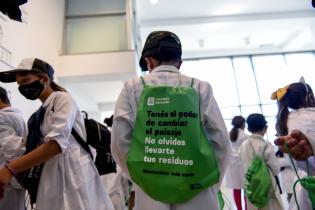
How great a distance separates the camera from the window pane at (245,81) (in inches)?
295

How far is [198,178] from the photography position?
82 cm

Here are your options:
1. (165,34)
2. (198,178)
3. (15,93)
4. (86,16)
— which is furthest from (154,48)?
(86,16)

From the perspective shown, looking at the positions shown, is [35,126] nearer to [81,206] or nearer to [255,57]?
[81,206]

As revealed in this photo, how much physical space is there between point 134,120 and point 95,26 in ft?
12.7

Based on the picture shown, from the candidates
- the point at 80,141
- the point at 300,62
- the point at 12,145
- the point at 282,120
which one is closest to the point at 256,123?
the point at 282,120

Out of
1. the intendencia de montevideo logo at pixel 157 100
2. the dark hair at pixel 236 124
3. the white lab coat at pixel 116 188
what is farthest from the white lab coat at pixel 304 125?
the dark hair at pixel 236 124

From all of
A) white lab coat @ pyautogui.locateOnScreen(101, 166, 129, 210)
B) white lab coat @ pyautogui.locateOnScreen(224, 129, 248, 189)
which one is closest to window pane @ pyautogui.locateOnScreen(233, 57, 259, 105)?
white lab coat @ pyautogui.locateOnScreen(224, 129, 248, 189)

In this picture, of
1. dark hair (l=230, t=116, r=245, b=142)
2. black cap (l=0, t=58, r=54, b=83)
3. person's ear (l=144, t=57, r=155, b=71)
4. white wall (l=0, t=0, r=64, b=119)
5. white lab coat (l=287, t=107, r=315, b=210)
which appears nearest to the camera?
white lab coat (l=287, t=107, r=315, b=210)

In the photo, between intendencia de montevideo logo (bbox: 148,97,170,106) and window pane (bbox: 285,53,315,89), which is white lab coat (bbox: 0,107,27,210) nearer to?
intendencia de montevideo logo (bbox: 148,97,170,106)

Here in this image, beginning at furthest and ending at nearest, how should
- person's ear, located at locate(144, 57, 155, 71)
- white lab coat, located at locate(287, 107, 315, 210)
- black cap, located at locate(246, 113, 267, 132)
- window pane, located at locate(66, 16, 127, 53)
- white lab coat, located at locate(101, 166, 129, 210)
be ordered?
window pane, located at locate(66, 16, 127, 53) < black cap, located at locate(246, 113, 267, 132) < white lab coat, located at locate(101, 166, 129, 210) < person's ear, located at locate(144, 57, 155, 71) < white lab coat, located at locate(287, 107, 315, 210)

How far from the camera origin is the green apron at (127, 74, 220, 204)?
816 millimetres

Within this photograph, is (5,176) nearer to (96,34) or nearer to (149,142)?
(149,142)

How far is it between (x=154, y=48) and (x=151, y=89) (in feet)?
0.75

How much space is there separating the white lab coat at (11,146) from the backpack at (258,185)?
1.88m
